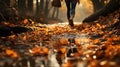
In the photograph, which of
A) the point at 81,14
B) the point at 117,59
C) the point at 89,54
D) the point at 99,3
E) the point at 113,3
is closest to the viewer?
the point at 117,59

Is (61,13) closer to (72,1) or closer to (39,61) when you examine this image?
(72,1)

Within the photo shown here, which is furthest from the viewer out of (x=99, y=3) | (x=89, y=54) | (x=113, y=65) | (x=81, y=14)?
(x=81, y=14)

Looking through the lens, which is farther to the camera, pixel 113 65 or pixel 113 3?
pixel 113 3

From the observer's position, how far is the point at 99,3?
3150cm

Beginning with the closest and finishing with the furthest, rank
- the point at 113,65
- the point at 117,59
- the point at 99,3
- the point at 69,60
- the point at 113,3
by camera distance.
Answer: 1. the point at 113,65
2. the point at 117,59
3. the point at 69,60
4. the point at 113,3
5. the point at 99,3

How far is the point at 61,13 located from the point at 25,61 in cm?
8198

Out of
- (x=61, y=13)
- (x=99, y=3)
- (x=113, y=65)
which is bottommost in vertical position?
(x=113, y=65)

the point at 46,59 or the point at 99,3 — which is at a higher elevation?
the point at 99,3

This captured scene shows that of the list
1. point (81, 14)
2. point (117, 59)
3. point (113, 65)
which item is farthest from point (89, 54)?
point (81, 14)

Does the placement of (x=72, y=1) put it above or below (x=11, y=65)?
above

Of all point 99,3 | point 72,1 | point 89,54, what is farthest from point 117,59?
point 99,3

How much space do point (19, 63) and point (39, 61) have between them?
339 millimetres

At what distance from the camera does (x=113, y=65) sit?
3.22 m

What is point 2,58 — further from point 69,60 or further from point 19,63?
point 69,60
